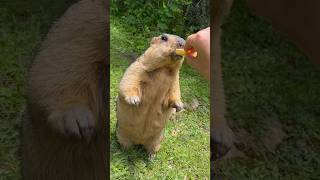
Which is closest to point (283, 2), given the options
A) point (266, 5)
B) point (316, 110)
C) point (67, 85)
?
point (266, 5)

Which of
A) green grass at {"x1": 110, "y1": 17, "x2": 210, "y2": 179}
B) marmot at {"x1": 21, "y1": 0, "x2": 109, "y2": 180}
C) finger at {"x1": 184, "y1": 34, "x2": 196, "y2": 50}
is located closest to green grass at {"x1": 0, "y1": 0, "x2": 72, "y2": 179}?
marmot at {"x1": 21, "y1": 0, "x2": 109, "y2": 180}

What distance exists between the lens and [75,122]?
1.07 meters

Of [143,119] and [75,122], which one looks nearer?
[75,122]

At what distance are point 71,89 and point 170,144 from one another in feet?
0.77

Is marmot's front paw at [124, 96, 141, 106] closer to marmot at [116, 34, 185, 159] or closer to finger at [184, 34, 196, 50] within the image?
marmot at [116, 34, 185, 159]

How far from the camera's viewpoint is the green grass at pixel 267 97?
114 cm

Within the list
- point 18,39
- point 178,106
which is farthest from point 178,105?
point 18,39

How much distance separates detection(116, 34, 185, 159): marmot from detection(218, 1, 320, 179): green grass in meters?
0.11

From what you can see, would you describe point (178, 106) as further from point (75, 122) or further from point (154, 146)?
point (75, 122)

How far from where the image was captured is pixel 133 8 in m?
1.13

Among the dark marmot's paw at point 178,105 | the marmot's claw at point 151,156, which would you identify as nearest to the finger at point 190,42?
the dark marmot's paw at point 178,105

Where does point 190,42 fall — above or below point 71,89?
above

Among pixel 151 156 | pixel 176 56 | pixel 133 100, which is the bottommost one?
pixel 151 156

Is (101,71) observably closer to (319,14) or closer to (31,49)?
(31,49)
